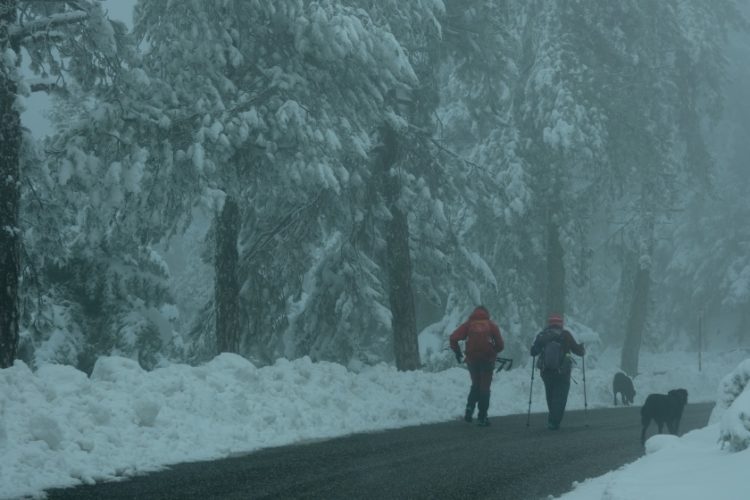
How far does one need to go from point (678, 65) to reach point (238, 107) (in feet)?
64.0

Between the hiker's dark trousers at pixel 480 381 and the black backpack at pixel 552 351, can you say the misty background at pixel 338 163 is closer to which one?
the hiker's dark trousers at pixel 480 381

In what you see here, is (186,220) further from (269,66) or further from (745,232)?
(745,232)

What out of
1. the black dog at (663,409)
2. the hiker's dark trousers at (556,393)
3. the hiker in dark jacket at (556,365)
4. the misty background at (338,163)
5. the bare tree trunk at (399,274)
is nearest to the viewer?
the black dog at (663,409)

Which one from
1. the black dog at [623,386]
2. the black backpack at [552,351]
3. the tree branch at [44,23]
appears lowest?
the black dog at [623,386]

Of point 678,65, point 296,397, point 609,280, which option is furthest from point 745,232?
point 296,397

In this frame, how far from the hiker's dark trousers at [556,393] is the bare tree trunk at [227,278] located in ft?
17.4

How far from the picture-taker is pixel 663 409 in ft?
41.8

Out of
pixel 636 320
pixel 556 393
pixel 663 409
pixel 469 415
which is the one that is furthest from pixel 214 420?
pixel 636 320

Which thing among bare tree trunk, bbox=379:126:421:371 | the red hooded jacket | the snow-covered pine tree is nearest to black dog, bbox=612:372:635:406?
bare tree trunk, bbox=379:126:421:371

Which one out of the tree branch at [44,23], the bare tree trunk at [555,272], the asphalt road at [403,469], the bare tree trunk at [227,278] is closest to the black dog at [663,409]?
the asphalt road at [403,469]

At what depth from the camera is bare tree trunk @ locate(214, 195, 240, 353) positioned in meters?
16.4

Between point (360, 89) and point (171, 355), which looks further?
point (171, 355)

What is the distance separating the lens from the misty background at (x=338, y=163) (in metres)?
14.1

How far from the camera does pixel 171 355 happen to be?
2597 centimetres
